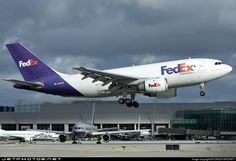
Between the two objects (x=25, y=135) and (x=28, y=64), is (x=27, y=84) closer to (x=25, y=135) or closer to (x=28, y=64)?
(x=28, y=64)

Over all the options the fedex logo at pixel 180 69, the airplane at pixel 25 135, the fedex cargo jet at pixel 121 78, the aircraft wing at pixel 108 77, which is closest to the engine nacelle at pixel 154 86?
the fedex cargo jet at pixel 121 78

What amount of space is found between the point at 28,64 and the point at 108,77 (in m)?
12.4

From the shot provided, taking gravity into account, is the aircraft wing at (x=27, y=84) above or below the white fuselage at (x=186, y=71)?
below

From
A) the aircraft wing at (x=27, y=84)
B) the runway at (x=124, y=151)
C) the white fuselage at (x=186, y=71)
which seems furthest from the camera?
the aircraft wing at (x=27, y=84)

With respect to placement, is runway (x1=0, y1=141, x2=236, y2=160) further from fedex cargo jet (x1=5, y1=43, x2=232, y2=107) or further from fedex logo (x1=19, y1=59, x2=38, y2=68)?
fedex logo (x1=19, y1=59, x2=38, y2=68)

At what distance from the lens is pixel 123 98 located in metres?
72.4

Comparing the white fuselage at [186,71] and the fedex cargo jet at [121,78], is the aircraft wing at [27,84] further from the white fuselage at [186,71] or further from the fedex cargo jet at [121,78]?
the white fuselage at [186,71]

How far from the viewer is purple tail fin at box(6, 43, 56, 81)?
75.6m

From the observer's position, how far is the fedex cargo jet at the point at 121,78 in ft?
223

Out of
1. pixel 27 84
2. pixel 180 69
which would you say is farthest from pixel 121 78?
pixel 27 84

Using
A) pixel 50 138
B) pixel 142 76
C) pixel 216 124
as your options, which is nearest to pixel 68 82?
pixel 142 76

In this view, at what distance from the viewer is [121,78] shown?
7031 cm

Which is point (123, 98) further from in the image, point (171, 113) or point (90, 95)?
point (171, 113)

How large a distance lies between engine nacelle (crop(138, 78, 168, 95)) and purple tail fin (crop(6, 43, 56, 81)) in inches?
502
